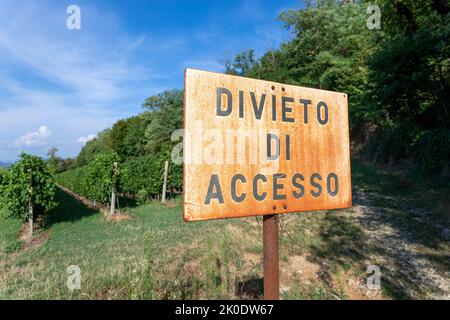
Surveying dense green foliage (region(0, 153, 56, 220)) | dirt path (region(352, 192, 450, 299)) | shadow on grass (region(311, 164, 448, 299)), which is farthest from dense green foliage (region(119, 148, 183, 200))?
dirt path (region(352, 192, 450, 299))

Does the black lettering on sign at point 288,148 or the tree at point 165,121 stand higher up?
the tree at point 165,121

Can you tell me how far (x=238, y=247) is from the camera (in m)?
4.96

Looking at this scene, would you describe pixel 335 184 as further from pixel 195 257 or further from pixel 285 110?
pixel 195 257

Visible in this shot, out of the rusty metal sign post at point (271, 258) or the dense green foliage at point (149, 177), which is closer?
the rusty metal sign post at point (271, 258)

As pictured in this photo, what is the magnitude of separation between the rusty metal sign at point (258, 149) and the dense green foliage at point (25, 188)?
30.3 ft

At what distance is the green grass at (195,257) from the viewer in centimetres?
337

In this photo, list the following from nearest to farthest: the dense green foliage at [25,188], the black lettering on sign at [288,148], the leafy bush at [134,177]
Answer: the black lettering on sign at [288,148] < the dense green foliage at [25,188] < the leafy bush at [134,177]

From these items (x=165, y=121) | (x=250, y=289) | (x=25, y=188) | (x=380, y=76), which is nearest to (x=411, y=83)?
(x=380, y=76)

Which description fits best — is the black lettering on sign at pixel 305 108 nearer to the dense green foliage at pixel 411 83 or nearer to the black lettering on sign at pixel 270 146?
the black lettering on sign at pixel 270 146

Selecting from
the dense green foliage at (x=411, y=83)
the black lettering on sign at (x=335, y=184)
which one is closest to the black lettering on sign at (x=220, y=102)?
the black lettering on sign at (x=335, y=184)
